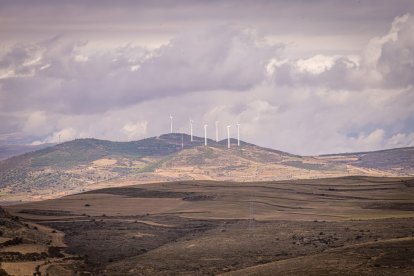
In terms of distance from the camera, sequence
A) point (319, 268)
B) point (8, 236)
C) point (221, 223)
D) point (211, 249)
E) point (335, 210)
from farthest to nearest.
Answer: point (335, 210) < point (221, 223) < point (8, 236) < point (211, 249) < point (319, 268)

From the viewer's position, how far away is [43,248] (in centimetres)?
12788

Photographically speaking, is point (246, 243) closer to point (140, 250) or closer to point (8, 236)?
point (140, 250)

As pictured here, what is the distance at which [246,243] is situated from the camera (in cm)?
13038

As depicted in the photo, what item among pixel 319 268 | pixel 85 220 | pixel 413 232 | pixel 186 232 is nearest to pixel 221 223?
pixel 186 232

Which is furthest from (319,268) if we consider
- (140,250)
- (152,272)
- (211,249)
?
(140,250)

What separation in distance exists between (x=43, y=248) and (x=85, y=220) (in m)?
51.4

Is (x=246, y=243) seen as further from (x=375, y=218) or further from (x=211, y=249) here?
(x=375, y=218)

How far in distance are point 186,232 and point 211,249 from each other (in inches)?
1291

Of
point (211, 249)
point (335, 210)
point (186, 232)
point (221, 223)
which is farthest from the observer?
point (335, 210)

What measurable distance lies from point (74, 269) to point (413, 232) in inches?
2282

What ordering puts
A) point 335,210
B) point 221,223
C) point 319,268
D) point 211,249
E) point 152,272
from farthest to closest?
point 335,210 → point 221,223 → point 211,249 → point 152,272 → point 319,268

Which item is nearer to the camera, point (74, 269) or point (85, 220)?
Result: point (74, 269)

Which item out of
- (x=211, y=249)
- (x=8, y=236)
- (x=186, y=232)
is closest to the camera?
(x=211, y=249)

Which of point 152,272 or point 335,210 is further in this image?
point 335,210
